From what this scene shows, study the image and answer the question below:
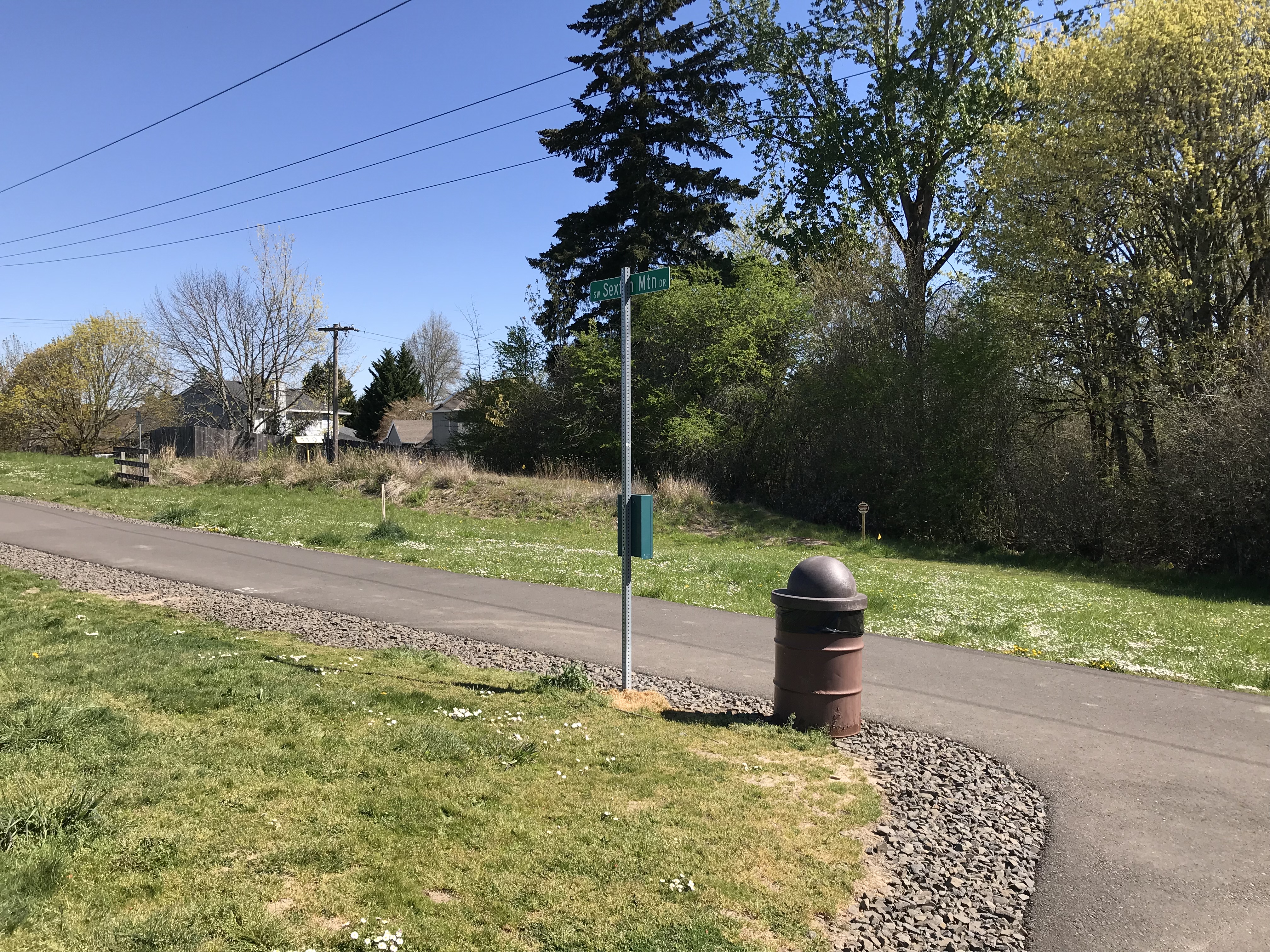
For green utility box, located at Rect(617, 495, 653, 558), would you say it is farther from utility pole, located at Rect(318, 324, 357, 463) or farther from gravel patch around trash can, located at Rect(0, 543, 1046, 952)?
utility pole, located at Rect(318, 324, 357, 463)

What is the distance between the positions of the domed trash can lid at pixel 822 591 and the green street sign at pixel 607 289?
2662 millimetres

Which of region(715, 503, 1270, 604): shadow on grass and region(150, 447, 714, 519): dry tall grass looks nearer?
region(715, 503, 1270, 604): shadow on grass

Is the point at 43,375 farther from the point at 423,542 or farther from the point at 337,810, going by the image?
the point at 337,810

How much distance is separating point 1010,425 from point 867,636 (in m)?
15.8

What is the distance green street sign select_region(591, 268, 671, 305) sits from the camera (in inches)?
268

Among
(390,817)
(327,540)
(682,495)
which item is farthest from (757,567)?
(390,817)

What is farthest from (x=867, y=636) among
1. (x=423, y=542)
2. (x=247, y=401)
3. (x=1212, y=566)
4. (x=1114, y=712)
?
(x=247, y=401)

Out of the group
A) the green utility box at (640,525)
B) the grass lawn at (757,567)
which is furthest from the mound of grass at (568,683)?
the grass lawn at (757,567)

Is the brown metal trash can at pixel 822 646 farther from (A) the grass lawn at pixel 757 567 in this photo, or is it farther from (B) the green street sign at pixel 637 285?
(A) the grass lawn at pixel 757 567

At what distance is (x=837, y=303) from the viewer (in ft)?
91.6

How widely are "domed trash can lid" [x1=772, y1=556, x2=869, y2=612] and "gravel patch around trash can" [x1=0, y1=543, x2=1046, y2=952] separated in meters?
1.01

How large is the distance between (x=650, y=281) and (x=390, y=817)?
431cm

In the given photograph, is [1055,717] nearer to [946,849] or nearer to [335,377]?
[946,849]

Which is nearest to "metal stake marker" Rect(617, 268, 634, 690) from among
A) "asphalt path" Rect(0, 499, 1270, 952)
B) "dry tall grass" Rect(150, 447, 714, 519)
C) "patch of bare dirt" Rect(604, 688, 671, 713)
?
"patch of bare dirt" Rect(604, 688, 671, 713)
